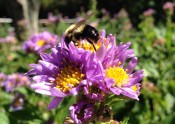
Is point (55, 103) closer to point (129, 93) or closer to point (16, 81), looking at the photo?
point (129, 93)

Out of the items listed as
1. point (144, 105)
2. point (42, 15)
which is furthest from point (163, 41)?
point (42, 15)

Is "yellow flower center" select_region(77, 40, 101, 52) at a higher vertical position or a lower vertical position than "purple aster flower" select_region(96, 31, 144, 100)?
higher

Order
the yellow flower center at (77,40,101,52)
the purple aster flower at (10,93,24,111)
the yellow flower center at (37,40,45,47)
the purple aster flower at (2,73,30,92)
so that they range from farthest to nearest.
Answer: the purple aster flower at (2,73,30,92) < the yellow flower center at (37,40,45,47) < the purple aster flower at (10,93,24,111) < the yellow flower center at (77,40,101,52)

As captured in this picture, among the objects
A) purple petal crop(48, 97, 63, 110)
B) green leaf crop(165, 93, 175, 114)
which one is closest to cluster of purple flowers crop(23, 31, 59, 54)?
green leaf crop(165, 93, 175, 114)

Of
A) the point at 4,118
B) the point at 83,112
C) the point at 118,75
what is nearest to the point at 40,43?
the point at 4,118

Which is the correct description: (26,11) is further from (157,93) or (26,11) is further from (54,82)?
(54,82)

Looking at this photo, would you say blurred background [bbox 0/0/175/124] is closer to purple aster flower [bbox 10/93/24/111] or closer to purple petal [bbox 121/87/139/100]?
purple aster flower [bbox 10/93/24/111]

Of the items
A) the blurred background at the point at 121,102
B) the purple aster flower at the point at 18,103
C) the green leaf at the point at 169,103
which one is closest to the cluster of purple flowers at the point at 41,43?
the blurred background at the point at 121,102
